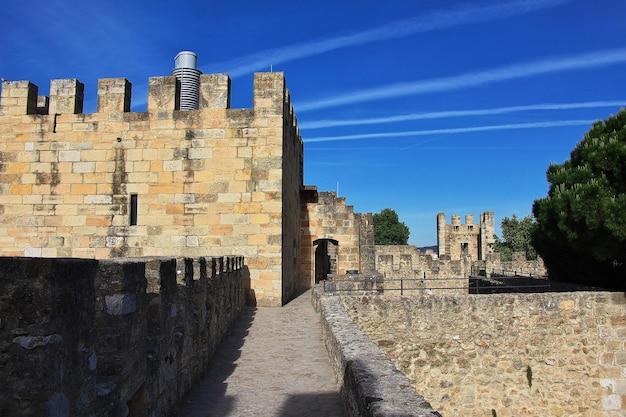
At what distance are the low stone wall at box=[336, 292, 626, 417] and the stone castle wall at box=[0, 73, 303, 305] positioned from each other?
2925 mm

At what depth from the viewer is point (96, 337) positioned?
3047 millimetres

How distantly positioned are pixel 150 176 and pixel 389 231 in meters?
55.6

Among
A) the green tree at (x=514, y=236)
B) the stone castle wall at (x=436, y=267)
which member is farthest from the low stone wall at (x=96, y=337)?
the green tree at (x=514, y=236)

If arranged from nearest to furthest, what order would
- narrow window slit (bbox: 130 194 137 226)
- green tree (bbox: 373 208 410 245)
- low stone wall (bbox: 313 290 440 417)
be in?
low stone wall (bbox: 313 290 440 417)
narrow window slit (bbox: 130 194 137 226)
green tree (bbox: 373 208 410 245)

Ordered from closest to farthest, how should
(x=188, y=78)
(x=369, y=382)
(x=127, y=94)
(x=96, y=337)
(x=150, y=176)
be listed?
(x=96, y=337)
(x=369, y=382)
(x=150, y=176)
(x=127, y=94)
(x=188, y=78)

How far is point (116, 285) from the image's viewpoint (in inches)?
120

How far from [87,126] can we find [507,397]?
1151 centimetres

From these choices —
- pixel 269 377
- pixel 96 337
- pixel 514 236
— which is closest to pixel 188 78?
pixel 269 377

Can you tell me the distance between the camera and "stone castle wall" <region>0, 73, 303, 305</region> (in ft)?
37.6

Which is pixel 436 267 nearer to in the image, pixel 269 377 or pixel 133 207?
pixel 133 207

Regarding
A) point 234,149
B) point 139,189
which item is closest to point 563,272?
point 234,149

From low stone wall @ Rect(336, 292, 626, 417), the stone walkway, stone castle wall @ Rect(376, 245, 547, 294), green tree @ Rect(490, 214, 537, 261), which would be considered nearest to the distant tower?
the stone walkway

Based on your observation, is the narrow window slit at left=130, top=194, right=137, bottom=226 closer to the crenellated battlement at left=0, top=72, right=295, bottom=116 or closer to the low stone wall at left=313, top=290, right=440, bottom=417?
the crenellated battlement at left=0, top=72, right=295, bottom=116

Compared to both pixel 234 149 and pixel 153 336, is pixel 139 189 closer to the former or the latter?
pixel 234 149
